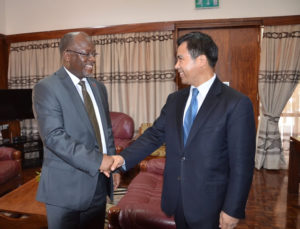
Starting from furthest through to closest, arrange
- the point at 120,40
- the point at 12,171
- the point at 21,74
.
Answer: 1. the point at 21,74
2. the point at 120,40
3. the point at 12,171

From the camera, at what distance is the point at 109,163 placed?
1459mm

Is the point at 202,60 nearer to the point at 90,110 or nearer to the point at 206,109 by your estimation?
the point at 206,109

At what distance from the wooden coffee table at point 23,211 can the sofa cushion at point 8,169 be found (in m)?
0.69

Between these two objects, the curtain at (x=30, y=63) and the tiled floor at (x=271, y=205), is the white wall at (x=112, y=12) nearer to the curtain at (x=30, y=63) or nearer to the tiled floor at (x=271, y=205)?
the curtain at (x=30, y=63)

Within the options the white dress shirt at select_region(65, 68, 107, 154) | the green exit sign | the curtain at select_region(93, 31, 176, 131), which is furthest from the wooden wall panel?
the white dress shirt at select_region(65, 68, 107, 154)

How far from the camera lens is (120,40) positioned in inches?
178

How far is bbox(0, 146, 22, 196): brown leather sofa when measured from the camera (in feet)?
9.90

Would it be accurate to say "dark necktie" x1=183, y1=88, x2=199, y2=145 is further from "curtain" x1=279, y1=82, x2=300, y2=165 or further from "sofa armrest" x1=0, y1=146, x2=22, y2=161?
"curtain" x1=279, y1=82, x2=300, y2=165

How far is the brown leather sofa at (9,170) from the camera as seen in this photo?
3.02 m

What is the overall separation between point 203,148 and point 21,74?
4980 mm

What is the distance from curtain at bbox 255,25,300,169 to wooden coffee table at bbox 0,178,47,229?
3.51 metres

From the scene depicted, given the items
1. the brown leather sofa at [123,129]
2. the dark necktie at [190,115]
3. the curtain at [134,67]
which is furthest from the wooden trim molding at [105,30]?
the dark necktie at [190,115]

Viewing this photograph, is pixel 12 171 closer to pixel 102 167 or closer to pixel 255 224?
pixel 102 167

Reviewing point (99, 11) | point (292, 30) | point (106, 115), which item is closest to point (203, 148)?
point (106, 115)
